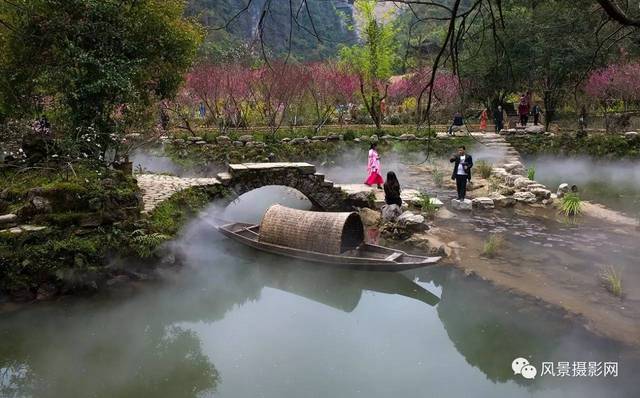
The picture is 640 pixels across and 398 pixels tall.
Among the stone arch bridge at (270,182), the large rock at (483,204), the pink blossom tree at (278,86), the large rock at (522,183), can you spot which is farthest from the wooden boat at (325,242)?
the pink blossom tree at (278,86)

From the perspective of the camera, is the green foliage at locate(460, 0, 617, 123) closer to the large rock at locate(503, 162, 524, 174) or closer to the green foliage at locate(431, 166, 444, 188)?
the large rock at locate(503, 162, 524, 174)

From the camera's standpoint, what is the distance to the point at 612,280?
28.5 feet

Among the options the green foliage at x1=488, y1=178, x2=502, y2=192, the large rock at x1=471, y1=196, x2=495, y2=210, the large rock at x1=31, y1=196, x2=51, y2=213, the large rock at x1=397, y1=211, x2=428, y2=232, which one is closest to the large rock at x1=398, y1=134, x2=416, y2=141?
the green foliage at x1=488, y1=178, x2=502, y2=192

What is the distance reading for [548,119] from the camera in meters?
24.8

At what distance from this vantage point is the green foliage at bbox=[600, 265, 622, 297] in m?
8.57

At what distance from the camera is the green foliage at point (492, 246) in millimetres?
10820

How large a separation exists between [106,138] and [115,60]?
195 cm

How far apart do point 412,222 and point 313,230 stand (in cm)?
303

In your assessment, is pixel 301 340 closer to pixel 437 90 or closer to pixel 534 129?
pixel 437 90

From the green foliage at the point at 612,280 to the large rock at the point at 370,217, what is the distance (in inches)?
210

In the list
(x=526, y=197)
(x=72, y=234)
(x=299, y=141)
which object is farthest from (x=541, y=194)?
(x=72, y=234)

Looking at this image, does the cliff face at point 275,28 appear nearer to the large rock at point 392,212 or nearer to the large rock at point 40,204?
the large rock at point 392,212

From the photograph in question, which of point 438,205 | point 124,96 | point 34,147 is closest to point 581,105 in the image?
point 438,205

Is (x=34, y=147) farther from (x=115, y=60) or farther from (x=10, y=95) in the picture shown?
(x=115, y=60)
